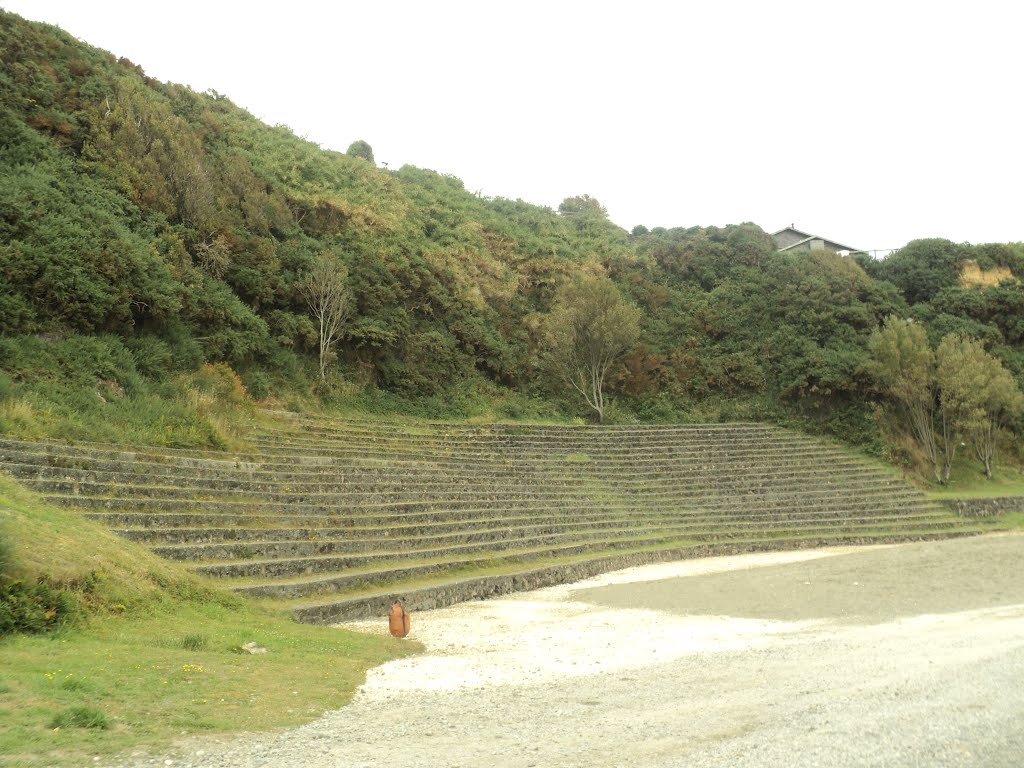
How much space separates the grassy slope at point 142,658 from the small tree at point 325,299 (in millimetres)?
13627

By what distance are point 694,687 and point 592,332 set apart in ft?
70.1

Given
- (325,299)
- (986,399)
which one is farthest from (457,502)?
(986,399)

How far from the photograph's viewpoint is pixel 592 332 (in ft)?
88.5

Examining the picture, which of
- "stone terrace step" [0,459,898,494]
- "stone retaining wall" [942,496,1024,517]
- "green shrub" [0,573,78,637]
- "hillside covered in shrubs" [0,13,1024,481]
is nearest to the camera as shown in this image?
"green shrub" [0,573,78,637]

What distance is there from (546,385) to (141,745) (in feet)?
81.6

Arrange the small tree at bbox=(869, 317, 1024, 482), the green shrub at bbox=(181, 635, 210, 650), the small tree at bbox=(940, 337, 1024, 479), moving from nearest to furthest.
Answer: the green shrub at bbox=(181, 635, 210, 650) → the small tree at bbox=(940, 337, 1024, 479) → the small tree at bbox=(869, 317, 1024, 482)

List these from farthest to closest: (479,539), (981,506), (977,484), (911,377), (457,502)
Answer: (911,377) → (977,484) → (981,506) → (457,502) → (479,539)

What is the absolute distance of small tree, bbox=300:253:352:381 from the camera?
22.4 metres

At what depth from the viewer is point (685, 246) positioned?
37.1 metres

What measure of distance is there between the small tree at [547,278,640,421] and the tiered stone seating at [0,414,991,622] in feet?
10.5

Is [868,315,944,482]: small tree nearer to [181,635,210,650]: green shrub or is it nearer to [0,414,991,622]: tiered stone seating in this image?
[0,414,991,622]: tiered stone seating

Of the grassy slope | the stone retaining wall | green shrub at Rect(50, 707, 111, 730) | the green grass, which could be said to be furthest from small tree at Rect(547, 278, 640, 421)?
green shrub at Rect(50, 707, 111, 730)

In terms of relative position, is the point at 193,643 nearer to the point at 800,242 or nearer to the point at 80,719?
the point at 80,719

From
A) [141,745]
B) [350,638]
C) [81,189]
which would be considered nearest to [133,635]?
[350,638]
